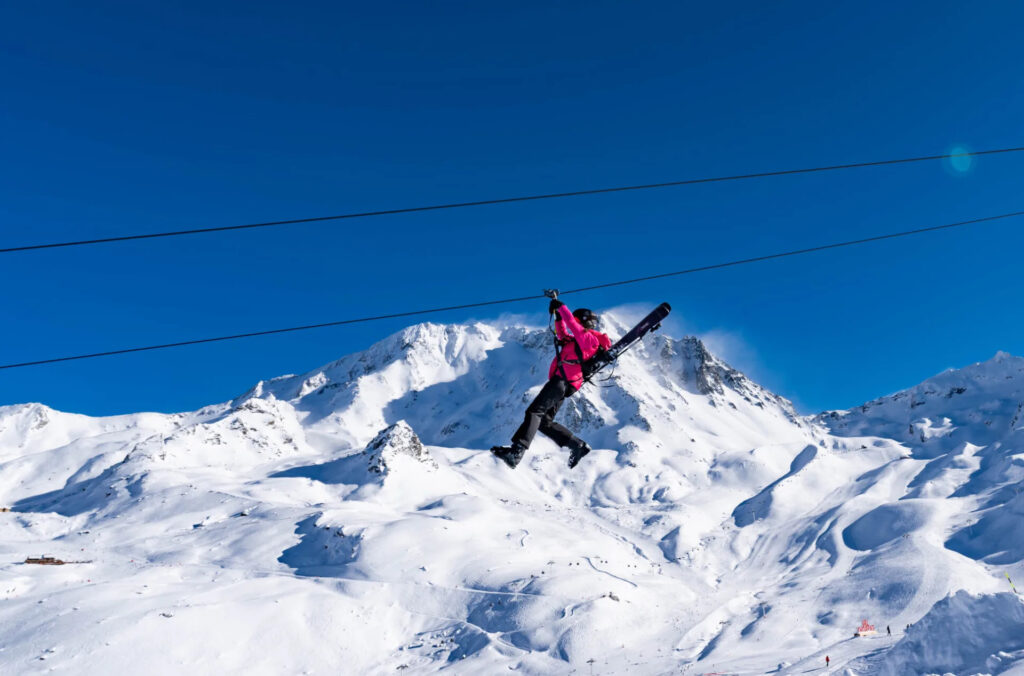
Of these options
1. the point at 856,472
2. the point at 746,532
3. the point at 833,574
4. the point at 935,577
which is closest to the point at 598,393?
the point at 856,472

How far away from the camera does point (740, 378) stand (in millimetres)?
197000

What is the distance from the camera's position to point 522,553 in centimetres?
5391

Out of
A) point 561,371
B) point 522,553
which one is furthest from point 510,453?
point 522,553

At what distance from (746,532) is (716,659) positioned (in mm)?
52323

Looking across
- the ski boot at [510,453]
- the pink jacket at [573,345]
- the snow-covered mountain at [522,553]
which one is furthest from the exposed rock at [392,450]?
the pink jacket at [573,345]

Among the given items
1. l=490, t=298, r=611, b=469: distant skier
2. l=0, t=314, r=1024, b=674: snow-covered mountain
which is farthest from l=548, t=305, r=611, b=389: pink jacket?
l=0, t=314, r=1024, b=674: snow-covered mountain

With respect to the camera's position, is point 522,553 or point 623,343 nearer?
point 623,343

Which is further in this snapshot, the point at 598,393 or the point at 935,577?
the point at 598,393

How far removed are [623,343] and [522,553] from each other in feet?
154

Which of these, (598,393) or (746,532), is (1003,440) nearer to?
(746,532)

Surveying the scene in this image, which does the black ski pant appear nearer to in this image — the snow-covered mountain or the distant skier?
the distant skier

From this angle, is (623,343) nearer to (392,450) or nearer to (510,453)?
(510,453)

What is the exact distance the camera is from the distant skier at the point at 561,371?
410 inches

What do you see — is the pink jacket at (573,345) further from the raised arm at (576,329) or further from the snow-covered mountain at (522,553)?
the snow-covered mountain at (522,553)
